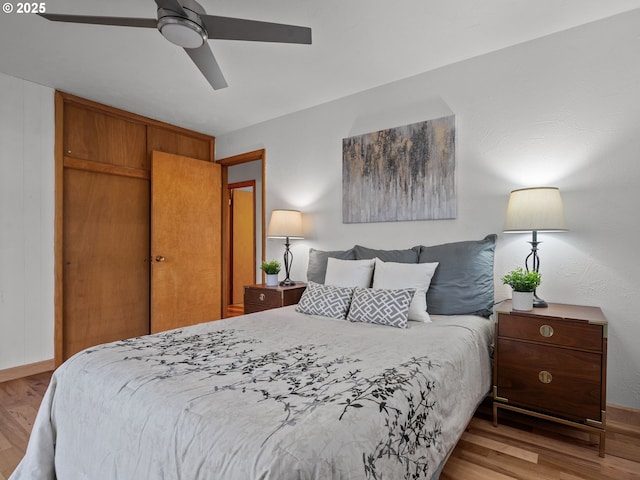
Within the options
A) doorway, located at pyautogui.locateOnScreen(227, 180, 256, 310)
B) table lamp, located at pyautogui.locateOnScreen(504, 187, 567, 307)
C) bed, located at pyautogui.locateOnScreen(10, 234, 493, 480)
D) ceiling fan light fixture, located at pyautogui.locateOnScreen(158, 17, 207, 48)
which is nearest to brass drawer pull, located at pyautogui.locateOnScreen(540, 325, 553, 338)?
table lamp, located at pyautogui.locateOnScreen(504, 187, 567, 307)

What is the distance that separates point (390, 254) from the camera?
2729mm

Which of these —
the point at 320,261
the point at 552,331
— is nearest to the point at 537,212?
the point at 552,331

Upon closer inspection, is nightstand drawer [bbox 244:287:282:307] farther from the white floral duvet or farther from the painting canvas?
the white floral duvet

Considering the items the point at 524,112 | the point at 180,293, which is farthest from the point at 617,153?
the point at 180,293

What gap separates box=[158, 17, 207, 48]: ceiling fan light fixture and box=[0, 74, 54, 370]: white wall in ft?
7.23

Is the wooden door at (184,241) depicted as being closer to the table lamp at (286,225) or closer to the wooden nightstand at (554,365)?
the table lamp at (286,225)

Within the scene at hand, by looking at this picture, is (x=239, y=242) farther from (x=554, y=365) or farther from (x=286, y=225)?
(x=554, y=365)

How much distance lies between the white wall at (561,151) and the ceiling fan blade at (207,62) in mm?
1430

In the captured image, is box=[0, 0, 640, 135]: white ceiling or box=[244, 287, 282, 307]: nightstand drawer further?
box=[244, 287, 282, 307]: nightstand drawer

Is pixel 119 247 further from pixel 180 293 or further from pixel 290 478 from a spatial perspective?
pixel 290 478

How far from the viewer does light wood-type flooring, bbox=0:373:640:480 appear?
165cm

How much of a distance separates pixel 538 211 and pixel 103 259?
3855mm

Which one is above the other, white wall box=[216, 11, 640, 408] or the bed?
white wall box=[216, 11, 640, 408]

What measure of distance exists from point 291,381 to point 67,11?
2.51 meters
